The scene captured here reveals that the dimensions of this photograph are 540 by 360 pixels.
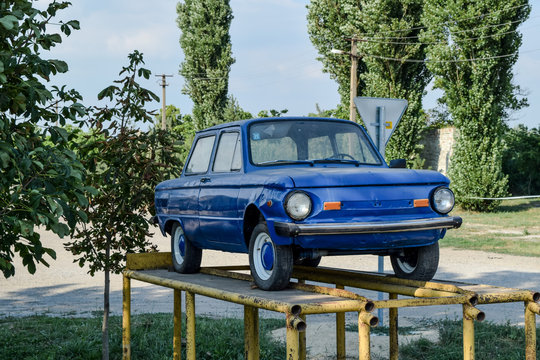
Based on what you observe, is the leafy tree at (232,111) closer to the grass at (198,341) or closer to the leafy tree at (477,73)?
the leafy tree at (477,73)

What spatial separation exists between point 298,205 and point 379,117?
5.41m

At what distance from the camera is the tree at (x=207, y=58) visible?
155ft

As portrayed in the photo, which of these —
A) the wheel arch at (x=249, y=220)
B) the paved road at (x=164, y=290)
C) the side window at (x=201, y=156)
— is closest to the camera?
the wheel arch at (x=249, y=220)

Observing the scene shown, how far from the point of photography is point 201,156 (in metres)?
7.27

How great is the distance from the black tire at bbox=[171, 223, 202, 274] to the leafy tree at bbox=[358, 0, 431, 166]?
27174mm

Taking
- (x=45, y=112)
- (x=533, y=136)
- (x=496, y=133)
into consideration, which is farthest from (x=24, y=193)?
(x=533, y=136)

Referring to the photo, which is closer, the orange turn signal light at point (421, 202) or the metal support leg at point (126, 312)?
the orange turn signal light at point (421, 202)

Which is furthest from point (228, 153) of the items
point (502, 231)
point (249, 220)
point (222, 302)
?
point (502, 231)

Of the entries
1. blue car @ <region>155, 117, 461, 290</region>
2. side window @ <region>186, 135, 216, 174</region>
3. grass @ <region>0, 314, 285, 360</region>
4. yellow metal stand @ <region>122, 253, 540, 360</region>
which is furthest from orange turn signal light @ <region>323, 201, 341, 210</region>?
grass @ <region>0, 314, 285, 360</region>

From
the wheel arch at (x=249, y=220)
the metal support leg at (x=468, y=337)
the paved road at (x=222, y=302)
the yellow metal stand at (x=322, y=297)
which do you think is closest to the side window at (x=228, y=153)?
the wheel arch at (x=249, y=220)

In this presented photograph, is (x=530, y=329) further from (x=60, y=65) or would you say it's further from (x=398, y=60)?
(x=398, y=60)

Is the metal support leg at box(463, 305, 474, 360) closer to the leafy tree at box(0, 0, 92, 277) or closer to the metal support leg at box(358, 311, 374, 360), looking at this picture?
the metal support leg at box(358, 311, 374, 360)

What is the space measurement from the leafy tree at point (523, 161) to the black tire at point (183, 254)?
31.7 meters

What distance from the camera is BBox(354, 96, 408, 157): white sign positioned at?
10141 millimetres
